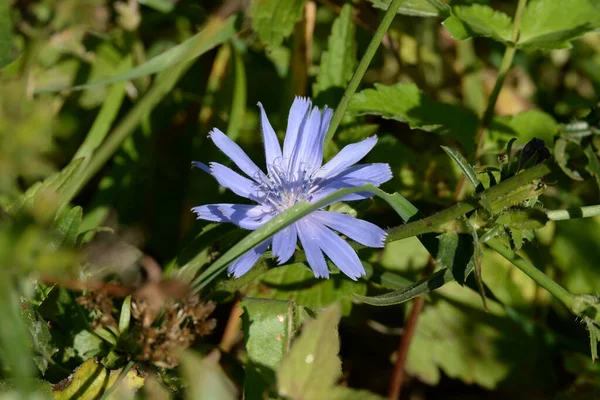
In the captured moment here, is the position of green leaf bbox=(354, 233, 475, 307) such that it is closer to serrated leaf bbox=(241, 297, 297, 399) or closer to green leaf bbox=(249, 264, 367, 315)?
serrated leaf bbox=(241, 297, 297, 399)

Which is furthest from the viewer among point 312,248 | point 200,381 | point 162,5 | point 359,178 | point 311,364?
point 162,5

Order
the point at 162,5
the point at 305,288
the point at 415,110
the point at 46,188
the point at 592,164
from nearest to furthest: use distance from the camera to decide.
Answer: the point at 592,164 → the point at 46,188 → the point at 305,288 → the point at 415,110 → the point at 162,5

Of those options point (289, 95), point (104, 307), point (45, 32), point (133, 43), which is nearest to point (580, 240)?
point (289, 95)

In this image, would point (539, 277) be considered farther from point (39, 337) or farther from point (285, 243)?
point (39, 337)

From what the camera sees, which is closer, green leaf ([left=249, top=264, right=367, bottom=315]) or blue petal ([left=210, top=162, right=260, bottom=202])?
blue petal ([left=210, top=162, right=260, bottom=202])

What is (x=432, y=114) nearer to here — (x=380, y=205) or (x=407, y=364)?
(x=380, y=205)

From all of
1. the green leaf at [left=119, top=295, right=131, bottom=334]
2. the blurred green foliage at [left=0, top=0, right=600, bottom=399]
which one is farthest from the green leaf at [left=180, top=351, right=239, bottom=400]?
the green leaf at [left=119, top=295, right=131, bottom=334]

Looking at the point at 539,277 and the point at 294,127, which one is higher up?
the point at 294,127

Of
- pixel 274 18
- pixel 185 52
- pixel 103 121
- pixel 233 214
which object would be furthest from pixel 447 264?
pixel 103 121
